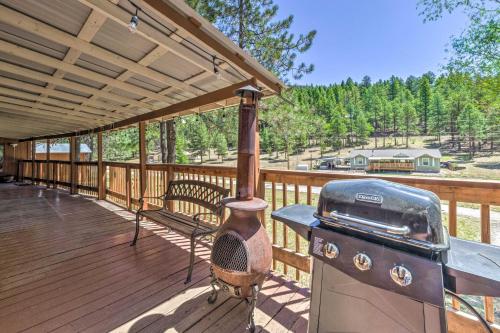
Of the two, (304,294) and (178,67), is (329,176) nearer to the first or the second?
(304,294)

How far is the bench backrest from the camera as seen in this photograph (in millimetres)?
2980

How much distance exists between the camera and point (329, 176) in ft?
6.97

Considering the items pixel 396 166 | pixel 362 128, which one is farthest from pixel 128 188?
pixel 362 128

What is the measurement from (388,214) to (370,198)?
92 mm

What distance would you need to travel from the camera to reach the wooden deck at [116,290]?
1.88 m

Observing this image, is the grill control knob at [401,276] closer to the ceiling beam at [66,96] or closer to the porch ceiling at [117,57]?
the porch ceiling at [117,57]

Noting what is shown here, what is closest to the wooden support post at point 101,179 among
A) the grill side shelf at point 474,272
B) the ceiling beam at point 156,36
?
the ceiling beam at point 156,36

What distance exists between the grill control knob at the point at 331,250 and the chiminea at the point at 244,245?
2.54 ft

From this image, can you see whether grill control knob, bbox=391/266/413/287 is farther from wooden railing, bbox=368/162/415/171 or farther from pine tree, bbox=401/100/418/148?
pine tree, bbox=401/100/418/148

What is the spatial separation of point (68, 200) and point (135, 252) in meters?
5.07

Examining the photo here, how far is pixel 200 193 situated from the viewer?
330cm

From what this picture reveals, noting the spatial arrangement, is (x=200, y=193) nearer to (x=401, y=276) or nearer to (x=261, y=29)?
(x=401, y=276)

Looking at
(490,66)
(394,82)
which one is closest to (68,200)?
(490,66)

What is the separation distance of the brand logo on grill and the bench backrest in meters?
1.87
